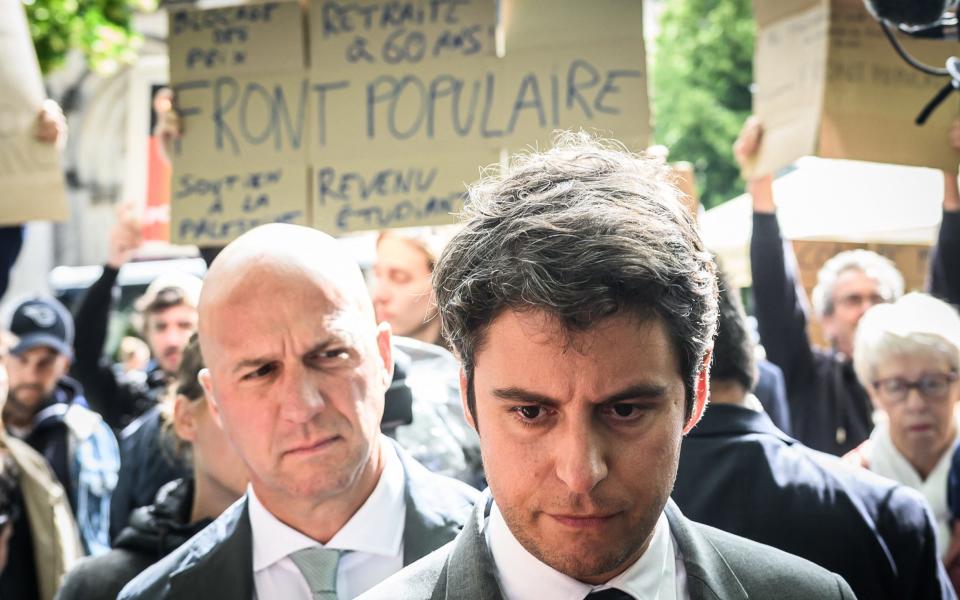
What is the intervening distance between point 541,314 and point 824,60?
2.49 meters

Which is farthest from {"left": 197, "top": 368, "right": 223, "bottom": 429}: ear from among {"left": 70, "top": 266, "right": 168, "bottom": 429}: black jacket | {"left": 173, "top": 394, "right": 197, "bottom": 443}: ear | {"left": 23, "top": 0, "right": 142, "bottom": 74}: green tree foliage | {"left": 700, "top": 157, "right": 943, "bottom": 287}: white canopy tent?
{"left": 23, "top": 0, "right": 142, "bottom": 74}: green tree foliage

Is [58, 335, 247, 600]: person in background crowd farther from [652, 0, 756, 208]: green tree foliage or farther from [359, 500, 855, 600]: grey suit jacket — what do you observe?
[652, 0, 756, 208]: green tree foliage

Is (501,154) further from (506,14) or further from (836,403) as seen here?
(836,403)

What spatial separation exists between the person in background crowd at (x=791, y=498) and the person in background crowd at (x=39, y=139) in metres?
2.44

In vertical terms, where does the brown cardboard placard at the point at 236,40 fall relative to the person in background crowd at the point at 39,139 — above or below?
above

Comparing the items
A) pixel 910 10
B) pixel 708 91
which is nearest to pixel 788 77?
pixel 910 10

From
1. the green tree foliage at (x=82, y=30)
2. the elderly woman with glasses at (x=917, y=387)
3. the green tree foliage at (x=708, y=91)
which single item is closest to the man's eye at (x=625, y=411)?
the elderly woman with glasses at (x=917, y=387)

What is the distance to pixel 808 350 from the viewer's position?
5.15 metres

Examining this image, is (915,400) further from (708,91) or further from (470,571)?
(708,91)

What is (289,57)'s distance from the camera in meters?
4.51

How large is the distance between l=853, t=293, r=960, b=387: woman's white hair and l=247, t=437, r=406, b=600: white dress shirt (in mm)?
2274

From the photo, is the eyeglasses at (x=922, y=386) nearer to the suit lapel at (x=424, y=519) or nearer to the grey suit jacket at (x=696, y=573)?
the suit lapel at (x=424, y=519)

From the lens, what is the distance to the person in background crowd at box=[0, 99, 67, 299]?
4.30 meters

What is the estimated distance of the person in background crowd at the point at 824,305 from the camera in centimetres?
466
